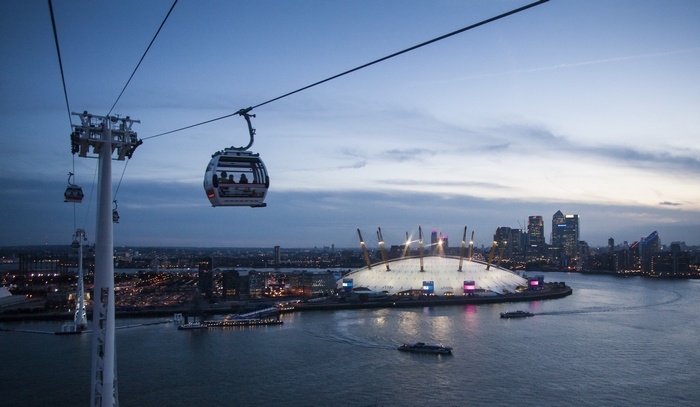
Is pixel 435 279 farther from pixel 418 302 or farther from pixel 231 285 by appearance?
pixel 231 285

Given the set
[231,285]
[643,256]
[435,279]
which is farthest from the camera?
[643,256]

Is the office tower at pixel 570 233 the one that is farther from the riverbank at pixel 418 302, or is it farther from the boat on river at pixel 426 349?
the boat on river at pixel 426 349

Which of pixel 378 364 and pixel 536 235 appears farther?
pixel 536 235

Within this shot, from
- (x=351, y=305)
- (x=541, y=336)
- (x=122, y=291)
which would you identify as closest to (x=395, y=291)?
(x=351, y=305)

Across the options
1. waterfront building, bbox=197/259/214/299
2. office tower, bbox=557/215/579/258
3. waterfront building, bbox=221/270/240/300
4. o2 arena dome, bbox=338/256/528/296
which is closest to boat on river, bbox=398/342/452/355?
o2 arena dome, bbox=338/256/528/296

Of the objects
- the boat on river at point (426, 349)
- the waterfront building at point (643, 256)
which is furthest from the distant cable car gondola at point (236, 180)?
the waterfront building at point (643, 256)

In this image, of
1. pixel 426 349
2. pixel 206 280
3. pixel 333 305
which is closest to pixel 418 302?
pixel 333 305
